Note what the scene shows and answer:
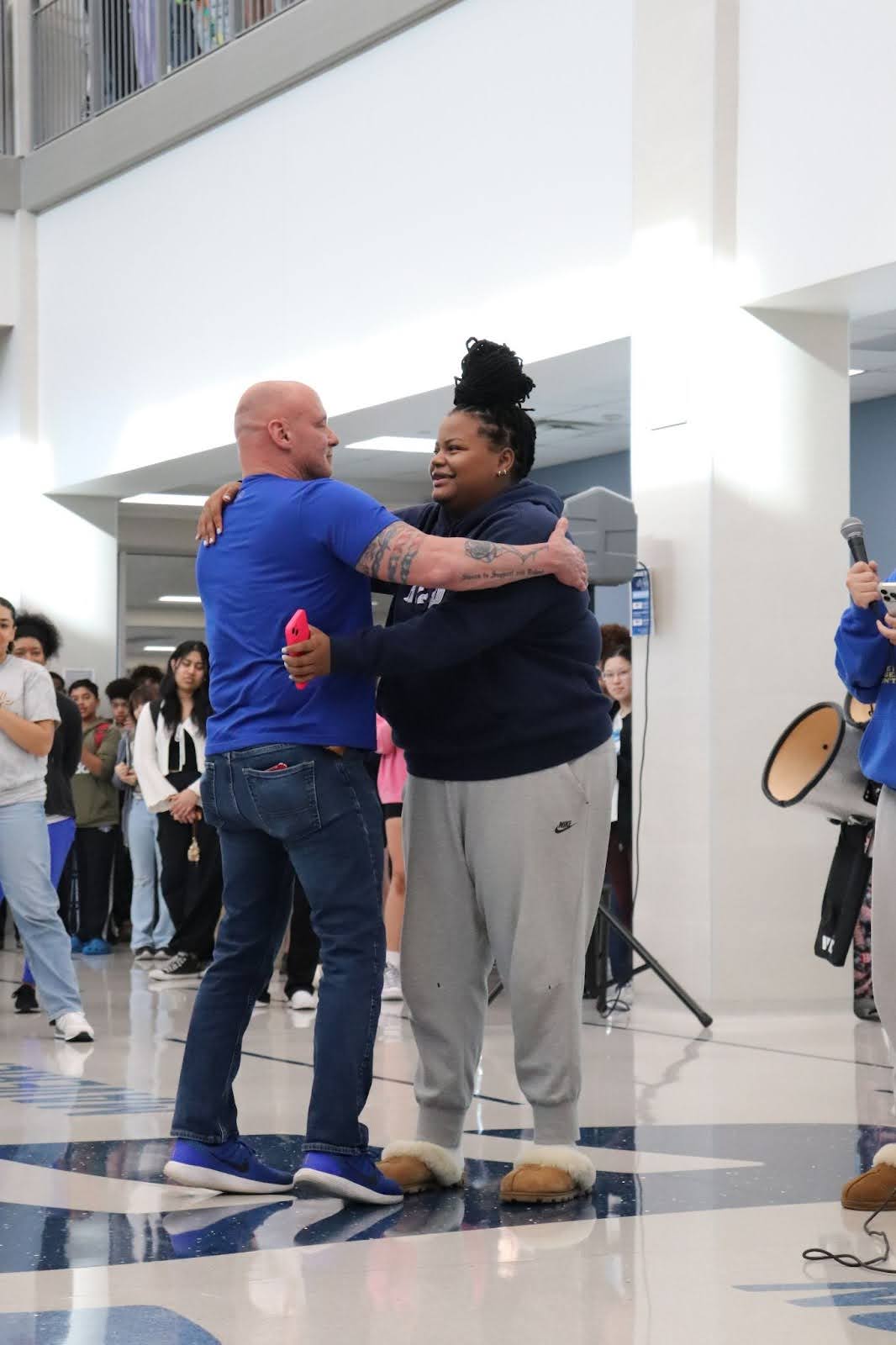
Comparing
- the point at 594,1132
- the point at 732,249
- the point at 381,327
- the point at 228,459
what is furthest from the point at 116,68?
the point at 594,1132

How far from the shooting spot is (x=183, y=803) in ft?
28.4

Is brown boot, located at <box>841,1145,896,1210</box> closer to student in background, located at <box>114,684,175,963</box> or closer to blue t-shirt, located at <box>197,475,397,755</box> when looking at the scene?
blue t-shirt, located at <box>197,475,397,755</box>

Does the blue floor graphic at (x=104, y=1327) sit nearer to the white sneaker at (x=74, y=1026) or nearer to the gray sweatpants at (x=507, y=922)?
the gray sweatpants at (x=507, y=922)

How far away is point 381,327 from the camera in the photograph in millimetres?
9250

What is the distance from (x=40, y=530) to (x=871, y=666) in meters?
9.70

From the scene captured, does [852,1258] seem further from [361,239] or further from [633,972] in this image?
[361,239]

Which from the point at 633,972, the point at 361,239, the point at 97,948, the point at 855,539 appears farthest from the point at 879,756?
the point at 97,948

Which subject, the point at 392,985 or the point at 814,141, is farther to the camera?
the point at 392,985

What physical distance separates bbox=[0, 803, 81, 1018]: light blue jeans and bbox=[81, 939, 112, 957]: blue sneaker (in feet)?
12.7

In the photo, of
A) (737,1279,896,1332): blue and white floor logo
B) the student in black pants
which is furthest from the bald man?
the student in black pants

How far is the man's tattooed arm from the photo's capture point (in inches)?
135

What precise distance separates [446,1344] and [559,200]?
6144 mm

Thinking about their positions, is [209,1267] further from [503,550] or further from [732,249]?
[732,249]

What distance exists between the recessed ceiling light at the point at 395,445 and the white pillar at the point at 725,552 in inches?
159
